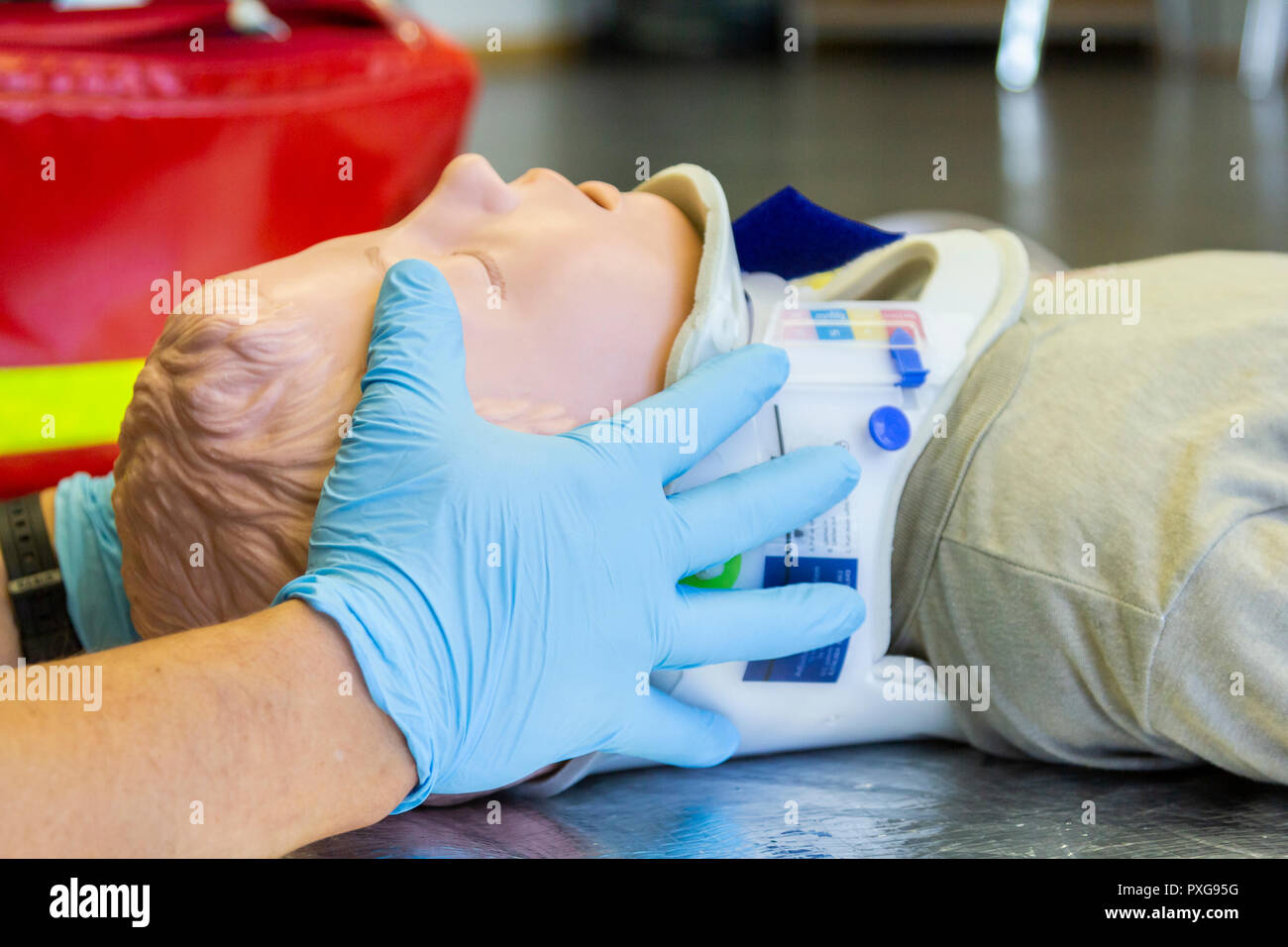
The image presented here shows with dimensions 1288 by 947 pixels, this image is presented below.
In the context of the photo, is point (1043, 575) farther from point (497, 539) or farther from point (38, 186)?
point (38, 186)

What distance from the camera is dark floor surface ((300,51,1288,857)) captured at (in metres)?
0.88

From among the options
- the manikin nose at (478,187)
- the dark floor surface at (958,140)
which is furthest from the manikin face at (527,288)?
the dark floor surface at (958,140)

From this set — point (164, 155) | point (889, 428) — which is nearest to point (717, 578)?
point (889, 428)

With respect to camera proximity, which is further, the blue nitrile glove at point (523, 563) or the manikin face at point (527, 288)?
the manikin face at point (527, 288)

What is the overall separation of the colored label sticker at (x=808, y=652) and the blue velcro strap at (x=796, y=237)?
359mm

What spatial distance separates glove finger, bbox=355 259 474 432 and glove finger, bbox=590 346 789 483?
0.37ft

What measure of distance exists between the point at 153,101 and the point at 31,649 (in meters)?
0.68

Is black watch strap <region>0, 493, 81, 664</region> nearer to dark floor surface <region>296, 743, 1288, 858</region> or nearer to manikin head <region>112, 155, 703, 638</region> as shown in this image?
manikin head <region>112, 155, 703, 638</region>

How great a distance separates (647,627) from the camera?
33.8 inches

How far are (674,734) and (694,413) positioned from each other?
26 centimetres

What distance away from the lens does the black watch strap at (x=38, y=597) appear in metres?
1.18

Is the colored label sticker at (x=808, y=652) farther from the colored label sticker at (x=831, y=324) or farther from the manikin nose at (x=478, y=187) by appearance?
the manikin nose at (x=478, y=187)

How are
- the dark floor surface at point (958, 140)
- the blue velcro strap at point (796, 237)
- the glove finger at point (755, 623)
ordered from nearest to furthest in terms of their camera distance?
the glove finger at point (755, 623), the blue velcro strap at point (796, 237), the dark floor surface at point (958, 140)

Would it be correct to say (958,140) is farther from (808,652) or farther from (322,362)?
(322,362)
